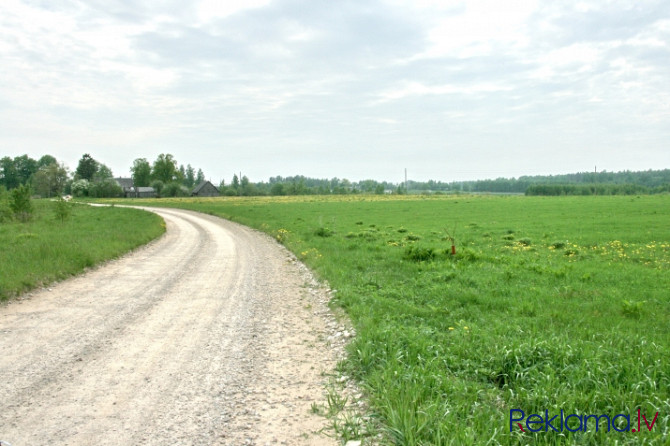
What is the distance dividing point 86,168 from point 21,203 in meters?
125

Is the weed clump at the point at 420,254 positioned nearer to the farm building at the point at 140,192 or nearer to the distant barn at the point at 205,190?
the distant barn at the point at 205,190

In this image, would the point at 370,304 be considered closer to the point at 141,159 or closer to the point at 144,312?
the point at 144,312

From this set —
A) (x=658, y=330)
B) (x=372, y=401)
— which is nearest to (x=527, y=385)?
(x=372, y=401)

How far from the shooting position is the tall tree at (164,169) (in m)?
149

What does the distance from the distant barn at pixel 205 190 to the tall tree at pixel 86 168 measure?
3749 cm

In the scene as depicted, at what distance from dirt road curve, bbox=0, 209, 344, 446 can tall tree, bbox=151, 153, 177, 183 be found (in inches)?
5809

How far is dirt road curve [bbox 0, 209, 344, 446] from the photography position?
476 centimetres

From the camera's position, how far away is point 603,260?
15.1m

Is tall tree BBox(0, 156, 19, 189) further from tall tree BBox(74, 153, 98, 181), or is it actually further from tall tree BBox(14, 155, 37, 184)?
tall tree BBox(74, 153, 98, 181)

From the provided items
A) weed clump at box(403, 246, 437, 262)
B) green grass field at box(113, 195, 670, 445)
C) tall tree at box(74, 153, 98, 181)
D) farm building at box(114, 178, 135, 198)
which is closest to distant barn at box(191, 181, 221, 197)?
farm building at box(114, 178, 135, 198)

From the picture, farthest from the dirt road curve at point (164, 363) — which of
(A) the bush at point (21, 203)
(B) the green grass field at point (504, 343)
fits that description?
(A) the bush at point (21, 203)

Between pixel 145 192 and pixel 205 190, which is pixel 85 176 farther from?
pixel 205 190

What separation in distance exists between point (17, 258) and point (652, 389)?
53.5ft

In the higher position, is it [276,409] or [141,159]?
[141,159]
